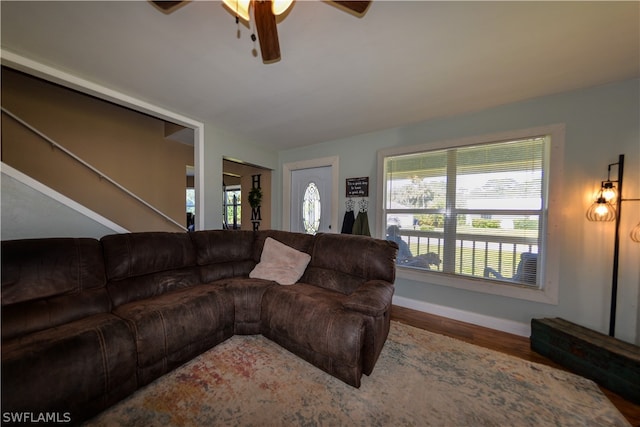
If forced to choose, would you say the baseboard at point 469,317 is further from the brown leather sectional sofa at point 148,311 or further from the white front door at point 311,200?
the white front door at point 311,200

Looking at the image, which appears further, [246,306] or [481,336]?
[481,336]

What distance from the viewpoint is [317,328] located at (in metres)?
1.61

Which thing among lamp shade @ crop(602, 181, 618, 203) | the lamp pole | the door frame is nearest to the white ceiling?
the lamp pole

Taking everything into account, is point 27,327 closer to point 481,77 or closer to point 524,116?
point 481,77

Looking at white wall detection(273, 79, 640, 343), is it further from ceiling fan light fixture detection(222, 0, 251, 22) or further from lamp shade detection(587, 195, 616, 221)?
ceiling fan light fixture detection(222, 0, 251, 22)

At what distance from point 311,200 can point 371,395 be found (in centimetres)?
292

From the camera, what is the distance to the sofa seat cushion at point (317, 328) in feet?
4.88

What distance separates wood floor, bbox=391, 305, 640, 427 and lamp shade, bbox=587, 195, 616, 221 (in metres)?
1.34

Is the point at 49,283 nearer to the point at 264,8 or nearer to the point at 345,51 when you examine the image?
the point at 264,8

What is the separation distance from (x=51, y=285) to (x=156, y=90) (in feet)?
6.17

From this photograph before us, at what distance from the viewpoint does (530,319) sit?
2262mm

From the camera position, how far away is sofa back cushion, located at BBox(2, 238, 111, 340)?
1274mm

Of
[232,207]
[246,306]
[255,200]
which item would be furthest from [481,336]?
A: [232,207]

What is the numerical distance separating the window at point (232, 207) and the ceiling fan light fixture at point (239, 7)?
6.22 metres
